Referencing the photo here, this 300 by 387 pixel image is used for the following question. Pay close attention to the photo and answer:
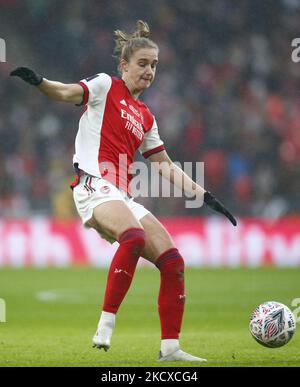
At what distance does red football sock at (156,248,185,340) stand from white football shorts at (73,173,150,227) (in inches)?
Answer: 15.3

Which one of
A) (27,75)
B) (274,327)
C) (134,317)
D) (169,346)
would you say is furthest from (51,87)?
(134,317)

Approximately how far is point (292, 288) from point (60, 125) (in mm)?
7462

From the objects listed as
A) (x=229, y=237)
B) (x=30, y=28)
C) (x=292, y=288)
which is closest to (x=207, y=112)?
(x=229, y=237)

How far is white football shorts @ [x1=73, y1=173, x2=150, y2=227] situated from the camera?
6617mm

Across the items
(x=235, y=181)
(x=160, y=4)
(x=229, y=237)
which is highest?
(x=160, y=4)

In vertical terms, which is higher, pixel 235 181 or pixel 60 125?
pixel 60 125

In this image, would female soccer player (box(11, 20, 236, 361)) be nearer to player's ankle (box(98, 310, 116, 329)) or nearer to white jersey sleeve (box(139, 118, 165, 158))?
player's ankle (box(98, 310, 116, 329))

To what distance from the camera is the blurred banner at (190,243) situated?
17.4 metres

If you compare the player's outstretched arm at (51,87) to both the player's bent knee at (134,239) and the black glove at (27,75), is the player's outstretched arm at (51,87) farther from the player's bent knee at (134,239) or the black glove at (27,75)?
the player's bent knee at (134,239)

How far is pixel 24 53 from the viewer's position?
20234 mm

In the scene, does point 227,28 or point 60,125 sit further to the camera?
point 227,28
